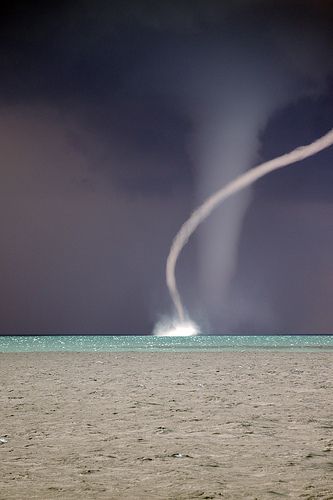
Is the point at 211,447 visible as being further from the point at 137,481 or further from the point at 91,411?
the point at 91,411

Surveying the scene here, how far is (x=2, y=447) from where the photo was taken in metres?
10.6

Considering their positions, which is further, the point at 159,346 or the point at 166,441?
the point at 159,346

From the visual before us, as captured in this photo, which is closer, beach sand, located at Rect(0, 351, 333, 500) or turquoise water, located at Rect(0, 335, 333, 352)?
beach sand, located at Rect(0, 351, 333, 500)

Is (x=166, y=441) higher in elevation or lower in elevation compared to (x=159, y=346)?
lower

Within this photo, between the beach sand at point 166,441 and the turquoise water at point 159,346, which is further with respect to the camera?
the turquoise water at point 159,346

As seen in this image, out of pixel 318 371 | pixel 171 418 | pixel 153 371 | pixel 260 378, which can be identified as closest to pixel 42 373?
pixel 153 371

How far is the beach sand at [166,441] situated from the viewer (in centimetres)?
800

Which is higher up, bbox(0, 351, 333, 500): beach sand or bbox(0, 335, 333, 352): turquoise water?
bbox(0, 335, 333, 352): turquoise water

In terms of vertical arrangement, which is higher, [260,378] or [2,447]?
[260,378]

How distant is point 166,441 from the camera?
11.0 metres

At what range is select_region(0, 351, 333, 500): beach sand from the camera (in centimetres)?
800

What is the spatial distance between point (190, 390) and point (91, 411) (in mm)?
4828

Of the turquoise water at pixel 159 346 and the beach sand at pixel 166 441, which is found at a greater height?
the turquoise water at pixel 159 346

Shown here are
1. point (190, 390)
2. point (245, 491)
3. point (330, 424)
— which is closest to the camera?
point (245, 491)
